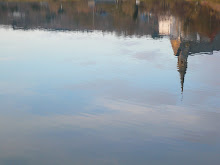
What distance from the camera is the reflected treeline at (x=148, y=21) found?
9412 centimetres

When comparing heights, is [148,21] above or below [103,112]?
above

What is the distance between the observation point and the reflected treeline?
9412cm

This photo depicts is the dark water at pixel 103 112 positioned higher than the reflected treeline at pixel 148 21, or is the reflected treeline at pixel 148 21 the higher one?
the reflected treeline at pixel 148 21

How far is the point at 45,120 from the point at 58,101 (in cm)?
489

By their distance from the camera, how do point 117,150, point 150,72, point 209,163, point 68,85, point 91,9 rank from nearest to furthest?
point 209,163
point 117,150
point 68,85
point 150,72
point 91,9

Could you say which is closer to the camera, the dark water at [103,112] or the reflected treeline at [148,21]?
the dark water at [103,112]

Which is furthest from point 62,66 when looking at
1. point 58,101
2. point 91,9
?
point 91,9

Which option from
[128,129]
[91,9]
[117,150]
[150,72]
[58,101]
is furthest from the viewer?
[91,9]

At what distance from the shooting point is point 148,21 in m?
143

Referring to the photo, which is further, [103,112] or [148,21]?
[148,21]

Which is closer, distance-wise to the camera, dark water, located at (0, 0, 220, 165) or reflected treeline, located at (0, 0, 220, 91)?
dark water, located at (0, 0, 220, 165)

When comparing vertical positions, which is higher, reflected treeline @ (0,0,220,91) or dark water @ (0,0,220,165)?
reflected treeline @ (0,0,220,91)

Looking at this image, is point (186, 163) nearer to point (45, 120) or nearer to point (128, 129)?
point (128, 129)

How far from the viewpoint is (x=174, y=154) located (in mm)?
21891
